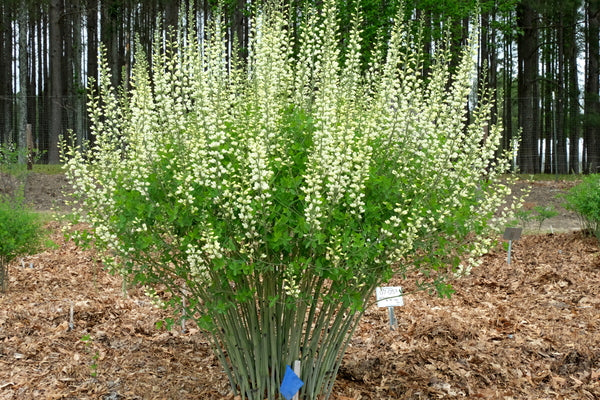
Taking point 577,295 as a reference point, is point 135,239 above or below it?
above

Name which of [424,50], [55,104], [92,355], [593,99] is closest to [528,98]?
[424,50]

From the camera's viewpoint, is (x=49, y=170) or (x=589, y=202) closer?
(x=589, y=202)

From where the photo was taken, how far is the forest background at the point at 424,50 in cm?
2009

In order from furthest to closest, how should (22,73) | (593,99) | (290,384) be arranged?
(593,99) → (22,73) → (290,384)

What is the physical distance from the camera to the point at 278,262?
12.2ft

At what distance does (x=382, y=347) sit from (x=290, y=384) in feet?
6.93

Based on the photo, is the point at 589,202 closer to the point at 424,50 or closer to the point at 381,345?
the point at 381,345

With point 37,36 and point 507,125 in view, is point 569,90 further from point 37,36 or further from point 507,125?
point 37,36

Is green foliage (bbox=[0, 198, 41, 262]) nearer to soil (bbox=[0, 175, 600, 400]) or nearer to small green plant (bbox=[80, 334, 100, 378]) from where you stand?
soil (bbox=[0, 175, 600, 400])

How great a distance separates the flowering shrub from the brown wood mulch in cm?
121

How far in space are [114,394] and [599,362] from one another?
13.2ft

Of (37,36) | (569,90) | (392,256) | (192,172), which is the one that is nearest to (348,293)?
(392,256)

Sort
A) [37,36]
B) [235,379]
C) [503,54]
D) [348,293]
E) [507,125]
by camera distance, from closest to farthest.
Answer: [348,293] < [235,379] < [507,125] < [503,54] < [37,36]

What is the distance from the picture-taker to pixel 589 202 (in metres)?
9.50
